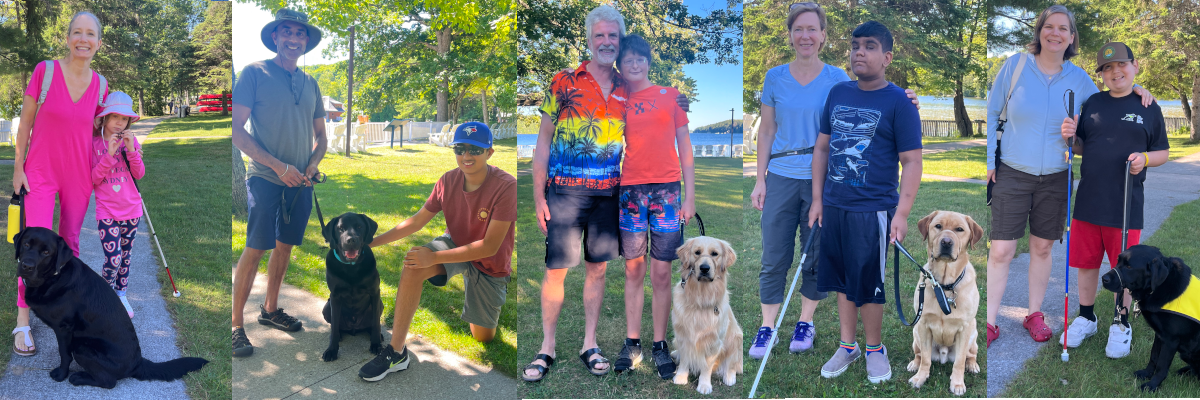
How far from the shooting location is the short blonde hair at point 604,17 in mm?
3012

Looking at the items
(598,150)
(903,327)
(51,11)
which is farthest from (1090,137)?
(51,11)

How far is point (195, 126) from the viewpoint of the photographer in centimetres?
369

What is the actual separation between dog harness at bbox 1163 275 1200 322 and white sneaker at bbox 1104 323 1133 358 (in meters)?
0.39

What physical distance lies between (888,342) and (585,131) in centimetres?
184

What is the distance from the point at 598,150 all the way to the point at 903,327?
5.94 feet

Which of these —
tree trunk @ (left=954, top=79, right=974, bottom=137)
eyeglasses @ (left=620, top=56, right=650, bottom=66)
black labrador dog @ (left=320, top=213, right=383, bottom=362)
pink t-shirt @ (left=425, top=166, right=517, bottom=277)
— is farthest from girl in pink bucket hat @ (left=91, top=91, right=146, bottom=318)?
tree trunk @ (left=954, top=79, right=974, bottom=137)

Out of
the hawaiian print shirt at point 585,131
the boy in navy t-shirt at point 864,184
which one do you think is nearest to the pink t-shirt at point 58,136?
the hawaiian print shirt at point 585,131

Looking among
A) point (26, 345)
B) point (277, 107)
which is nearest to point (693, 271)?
point (277, 107)

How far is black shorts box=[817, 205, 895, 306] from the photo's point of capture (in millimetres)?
3059

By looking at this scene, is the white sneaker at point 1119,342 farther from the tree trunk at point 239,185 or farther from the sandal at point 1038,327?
the tree trunk at point 239,185

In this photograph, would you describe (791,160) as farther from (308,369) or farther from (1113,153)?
(308,369)

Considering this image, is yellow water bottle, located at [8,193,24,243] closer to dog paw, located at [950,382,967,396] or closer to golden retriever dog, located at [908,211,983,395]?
golden retriever dog, located at [908,211,983,395]

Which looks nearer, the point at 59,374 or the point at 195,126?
the point at 59,374

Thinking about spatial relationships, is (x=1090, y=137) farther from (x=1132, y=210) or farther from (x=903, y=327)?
(x=903, y=327)
